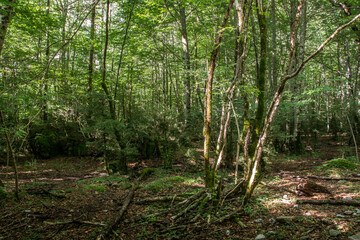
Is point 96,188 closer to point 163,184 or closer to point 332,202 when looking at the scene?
point 163,184

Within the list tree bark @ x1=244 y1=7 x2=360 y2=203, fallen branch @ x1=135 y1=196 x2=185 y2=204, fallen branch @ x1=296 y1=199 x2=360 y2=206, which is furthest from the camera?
fallen branch @ x1=135 y1=196 x2=185 y2=204

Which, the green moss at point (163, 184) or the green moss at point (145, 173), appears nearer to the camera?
the green moss at point (163, 184)

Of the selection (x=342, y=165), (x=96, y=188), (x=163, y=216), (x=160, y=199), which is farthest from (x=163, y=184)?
(x=342, y=165)

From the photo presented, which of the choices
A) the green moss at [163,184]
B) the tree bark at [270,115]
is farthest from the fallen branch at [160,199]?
the tree bark at [270,115]

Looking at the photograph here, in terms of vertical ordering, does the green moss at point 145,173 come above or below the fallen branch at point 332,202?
below

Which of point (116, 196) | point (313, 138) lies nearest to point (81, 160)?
point (116, 196)

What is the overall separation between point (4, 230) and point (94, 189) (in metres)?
3.21

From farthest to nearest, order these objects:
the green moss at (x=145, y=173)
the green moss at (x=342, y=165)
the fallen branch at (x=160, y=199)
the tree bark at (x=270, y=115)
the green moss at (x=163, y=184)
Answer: the green moss at (x=145, y=173)
the green moss at (x=342, y=165)
the green moss at (x=163, y=184)
the fallen branch at (x=160, y=199)
the tree bark at (x=270, y=115)

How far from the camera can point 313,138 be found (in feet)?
46.3

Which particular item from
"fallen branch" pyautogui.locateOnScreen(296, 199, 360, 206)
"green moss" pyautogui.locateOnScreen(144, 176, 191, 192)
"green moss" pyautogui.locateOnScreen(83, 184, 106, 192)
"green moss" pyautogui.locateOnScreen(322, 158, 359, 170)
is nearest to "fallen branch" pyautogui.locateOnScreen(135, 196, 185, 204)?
"green moss" pyautogui.locateOnScreen(144, 176, 191, 192)

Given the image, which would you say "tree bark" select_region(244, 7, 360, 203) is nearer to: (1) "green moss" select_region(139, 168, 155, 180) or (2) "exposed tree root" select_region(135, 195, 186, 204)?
(2) "exposed tree root" select_region(135, 195, 186, 204)

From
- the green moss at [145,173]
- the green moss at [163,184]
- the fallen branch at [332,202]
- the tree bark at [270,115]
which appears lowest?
the green moss at [145,173]

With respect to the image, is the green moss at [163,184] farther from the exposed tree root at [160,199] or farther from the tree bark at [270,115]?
the tree bark at [270,115]

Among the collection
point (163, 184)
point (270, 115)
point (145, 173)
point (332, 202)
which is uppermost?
point (270, 115)
